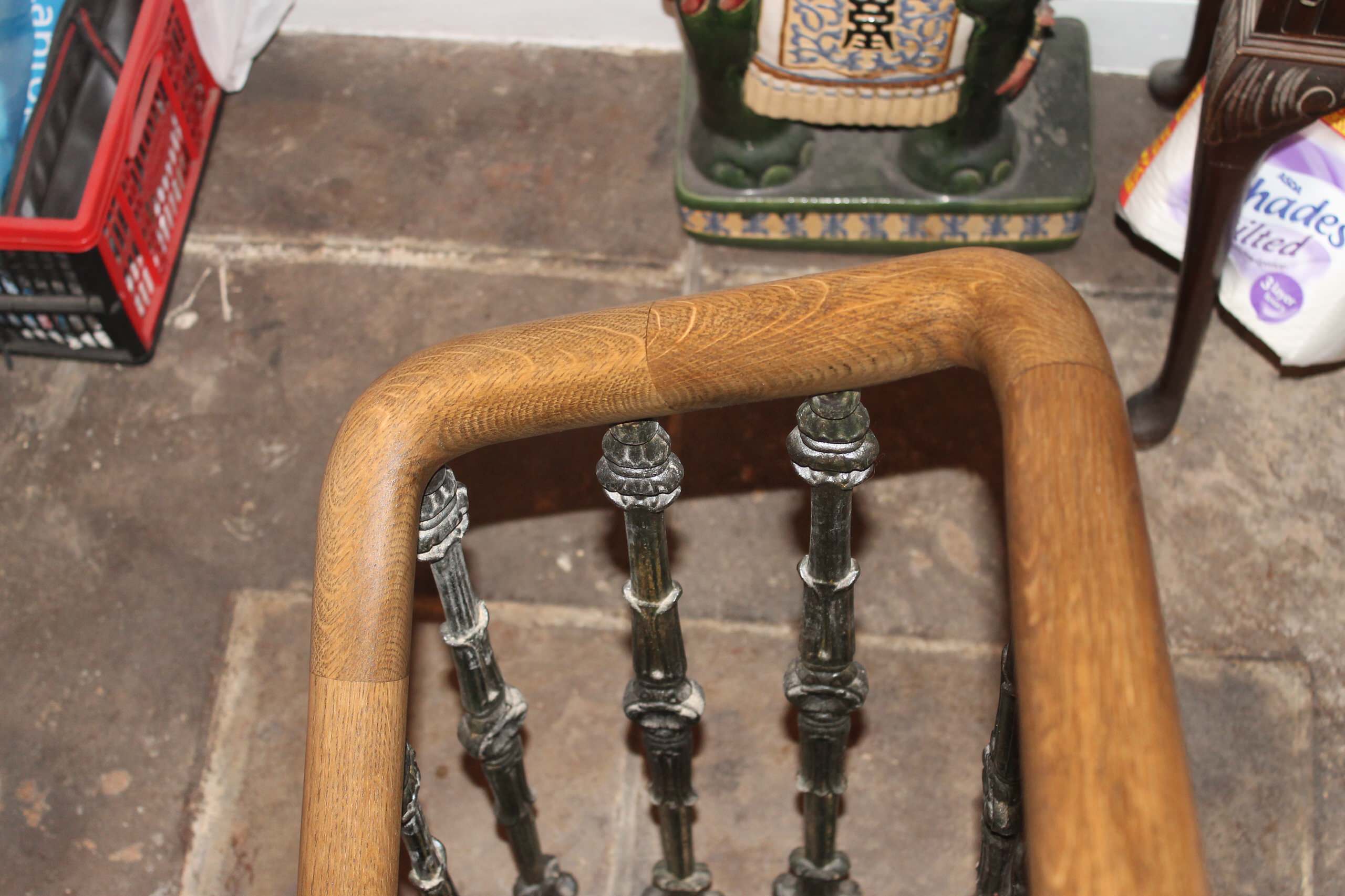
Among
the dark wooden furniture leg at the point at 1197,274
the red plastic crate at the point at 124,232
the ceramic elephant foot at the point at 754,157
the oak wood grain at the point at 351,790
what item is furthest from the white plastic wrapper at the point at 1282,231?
the red plastic crate at the point at 124,232

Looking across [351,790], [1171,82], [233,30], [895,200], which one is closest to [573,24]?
[233,30]

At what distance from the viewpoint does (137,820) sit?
2006 mm

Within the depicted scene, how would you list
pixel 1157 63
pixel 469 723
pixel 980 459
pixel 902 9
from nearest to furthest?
1. pixel 469 723
2. pixel 902 9
3. pixel 980 459
4. pixel 1157 63

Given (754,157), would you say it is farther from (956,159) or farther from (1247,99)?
(1247,99)

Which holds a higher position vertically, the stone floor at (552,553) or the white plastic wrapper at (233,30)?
the white plastic wrapper at (233,30)

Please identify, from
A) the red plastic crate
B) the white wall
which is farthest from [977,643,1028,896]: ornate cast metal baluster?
the white wall

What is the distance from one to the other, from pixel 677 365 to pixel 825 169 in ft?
5.41

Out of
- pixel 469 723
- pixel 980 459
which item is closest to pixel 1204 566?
pixel 980 459

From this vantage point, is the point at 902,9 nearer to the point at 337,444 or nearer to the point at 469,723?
the point at 469,723

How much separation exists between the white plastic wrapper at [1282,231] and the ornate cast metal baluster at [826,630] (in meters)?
1.09

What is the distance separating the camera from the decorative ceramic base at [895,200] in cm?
242

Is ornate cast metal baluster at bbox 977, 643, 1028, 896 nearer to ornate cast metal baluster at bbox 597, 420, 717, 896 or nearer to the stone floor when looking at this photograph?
ornate cast metal baluster at bbox 597, 420, 717, 896

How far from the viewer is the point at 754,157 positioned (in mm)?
2393

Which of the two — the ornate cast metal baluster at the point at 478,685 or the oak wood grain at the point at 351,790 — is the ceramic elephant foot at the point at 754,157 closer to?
the ornate cast metal baluster at the point at 478,685
